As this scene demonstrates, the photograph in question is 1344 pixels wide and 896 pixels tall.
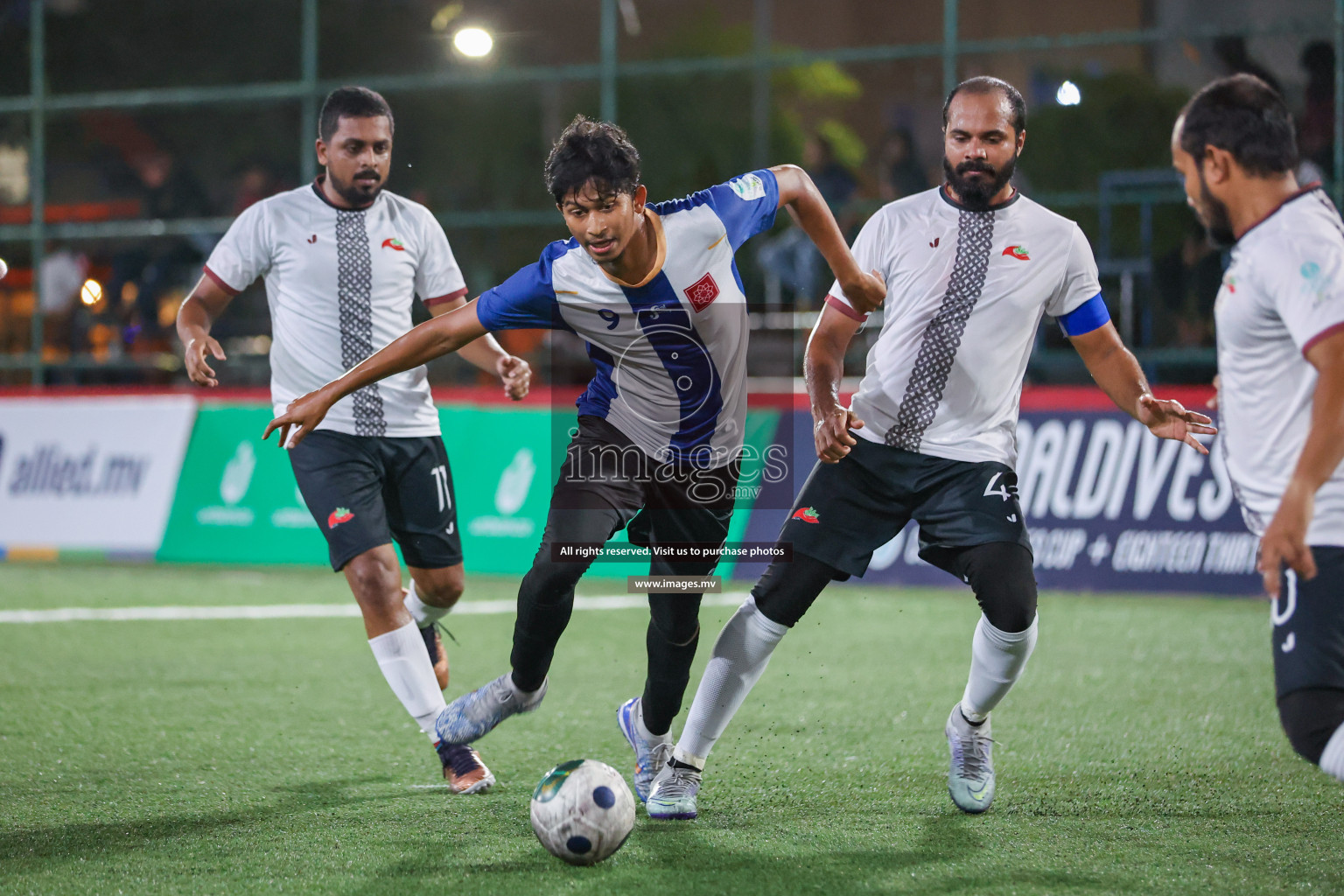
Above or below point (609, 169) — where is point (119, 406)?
below

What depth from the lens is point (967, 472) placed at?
15.1 ft

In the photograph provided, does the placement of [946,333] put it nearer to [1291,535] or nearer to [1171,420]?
[1171,420]

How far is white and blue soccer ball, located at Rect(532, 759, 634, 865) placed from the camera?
13.1 feet

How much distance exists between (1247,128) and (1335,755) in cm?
151

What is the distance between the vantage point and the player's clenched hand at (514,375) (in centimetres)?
550

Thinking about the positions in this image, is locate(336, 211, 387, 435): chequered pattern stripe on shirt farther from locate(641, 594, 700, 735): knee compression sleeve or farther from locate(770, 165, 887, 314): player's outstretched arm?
locate(770, 165, 887, 314): player's outstretched arm

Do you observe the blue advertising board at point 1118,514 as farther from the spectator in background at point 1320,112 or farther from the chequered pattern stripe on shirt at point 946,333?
the chequered pattern stripe on shirt at point 946,333

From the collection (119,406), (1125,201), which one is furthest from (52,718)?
(1125,201)

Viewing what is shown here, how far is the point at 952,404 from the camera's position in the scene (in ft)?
15.3

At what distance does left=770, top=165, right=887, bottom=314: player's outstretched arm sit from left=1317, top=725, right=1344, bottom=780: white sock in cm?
183

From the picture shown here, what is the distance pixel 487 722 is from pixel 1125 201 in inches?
358

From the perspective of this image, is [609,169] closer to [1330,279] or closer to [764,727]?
[1330,279]

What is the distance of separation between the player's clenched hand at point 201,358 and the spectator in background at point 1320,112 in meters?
8.92

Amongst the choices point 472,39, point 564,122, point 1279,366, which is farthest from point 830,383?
point 564,122
